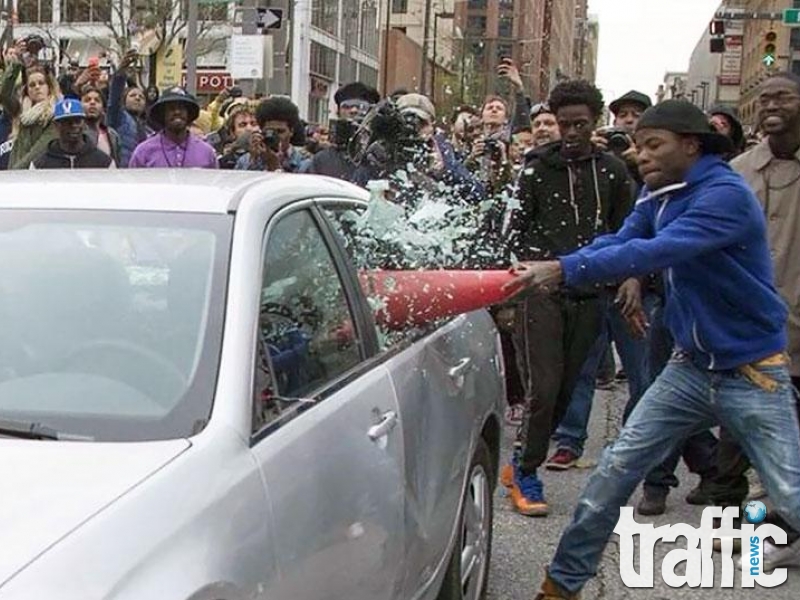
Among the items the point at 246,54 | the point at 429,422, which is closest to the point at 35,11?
the point at 246,54

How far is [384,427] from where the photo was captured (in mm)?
2924

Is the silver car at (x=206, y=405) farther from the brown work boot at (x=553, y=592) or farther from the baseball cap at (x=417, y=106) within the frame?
the baseball cap at (x=417, y=106)

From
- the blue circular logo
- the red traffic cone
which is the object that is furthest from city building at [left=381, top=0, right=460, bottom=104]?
the red traffic cone

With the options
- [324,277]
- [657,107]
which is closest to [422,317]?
[324,277]

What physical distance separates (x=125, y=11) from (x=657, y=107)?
1810 inches

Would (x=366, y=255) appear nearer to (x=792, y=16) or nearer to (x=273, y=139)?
(x=273, y=139)

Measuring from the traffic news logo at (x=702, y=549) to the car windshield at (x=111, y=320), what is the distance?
232cm

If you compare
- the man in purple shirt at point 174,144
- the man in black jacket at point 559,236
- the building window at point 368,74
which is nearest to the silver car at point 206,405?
the man in black jacket at point 559,236

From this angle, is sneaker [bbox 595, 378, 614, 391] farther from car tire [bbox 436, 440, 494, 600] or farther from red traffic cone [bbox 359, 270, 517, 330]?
red traffic cone [bbox 359, 270, 517, 330]

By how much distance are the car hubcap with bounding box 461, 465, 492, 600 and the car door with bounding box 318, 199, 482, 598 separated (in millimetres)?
233

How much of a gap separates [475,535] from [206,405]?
1.91 metres

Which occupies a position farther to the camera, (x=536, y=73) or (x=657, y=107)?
(x=536, y=73)

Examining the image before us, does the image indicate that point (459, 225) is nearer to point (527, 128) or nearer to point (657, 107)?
point (657, 107)

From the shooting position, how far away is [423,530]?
10.4 feet
